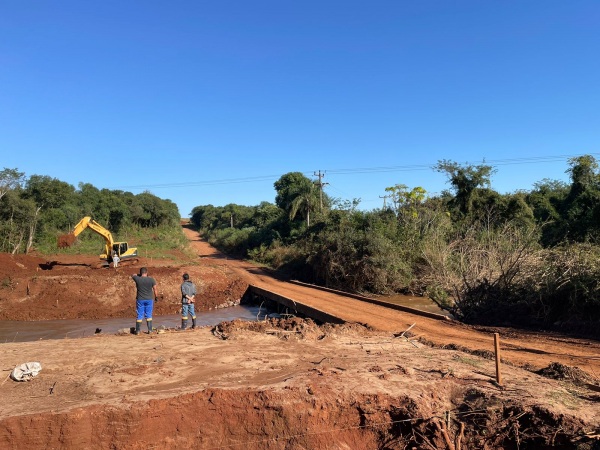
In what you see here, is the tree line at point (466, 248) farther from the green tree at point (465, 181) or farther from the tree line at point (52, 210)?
the tree line at point (52, 210)

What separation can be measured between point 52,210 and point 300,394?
34.4 metres

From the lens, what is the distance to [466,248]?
1523cm

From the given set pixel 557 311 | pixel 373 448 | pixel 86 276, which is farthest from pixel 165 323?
pixel 557 311

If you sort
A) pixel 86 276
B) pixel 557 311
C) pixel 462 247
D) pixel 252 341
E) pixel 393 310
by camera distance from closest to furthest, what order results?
1. pixel 252 341
2. pixel 557 311
3. pixel 393 310
4. pixel 462 247
5. pixel 86 276

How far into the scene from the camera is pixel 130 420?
209 inches

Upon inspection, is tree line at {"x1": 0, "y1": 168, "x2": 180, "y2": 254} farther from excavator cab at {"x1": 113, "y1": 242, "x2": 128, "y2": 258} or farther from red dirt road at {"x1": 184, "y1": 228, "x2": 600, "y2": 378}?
red dirt road at {"x1": 184, "y1": 228, "x2": 600, "y2": 378}

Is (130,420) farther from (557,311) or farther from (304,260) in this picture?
(304,260)

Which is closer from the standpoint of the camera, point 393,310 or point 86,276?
point 393,310

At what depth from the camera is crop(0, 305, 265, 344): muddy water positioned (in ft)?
43.0

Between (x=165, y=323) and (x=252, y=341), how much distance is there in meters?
7.73

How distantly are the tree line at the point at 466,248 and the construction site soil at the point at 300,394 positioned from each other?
226 centimetres

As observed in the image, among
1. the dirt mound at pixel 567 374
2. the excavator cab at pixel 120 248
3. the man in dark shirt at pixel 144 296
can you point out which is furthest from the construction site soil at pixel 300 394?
the excavator cab at pixel 120 248

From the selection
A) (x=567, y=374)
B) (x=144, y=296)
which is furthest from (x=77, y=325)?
(x=567, y=374)

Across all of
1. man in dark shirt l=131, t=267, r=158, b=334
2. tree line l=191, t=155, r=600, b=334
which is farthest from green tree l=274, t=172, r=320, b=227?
man in dark shirt l=131, t=267, r=158, b=334
